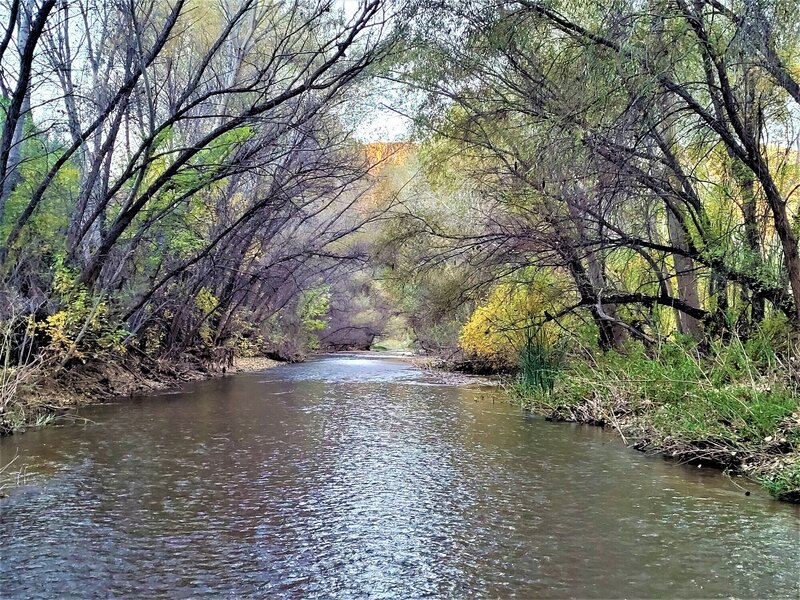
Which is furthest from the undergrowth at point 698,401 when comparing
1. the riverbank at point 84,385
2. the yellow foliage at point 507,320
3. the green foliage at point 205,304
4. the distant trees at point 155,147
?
the green foliage at point 205,304

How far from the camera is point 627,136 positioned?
757 cm

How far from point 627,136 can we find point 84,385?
9.18 meters

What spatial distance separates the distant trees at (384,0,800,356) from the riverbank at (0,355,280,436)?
623 centimetres

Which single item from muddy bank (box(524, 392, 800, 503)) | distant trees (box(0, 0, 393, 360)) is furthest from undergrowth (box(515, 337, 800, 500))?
distant trees (box(0, 0, 393, 360))

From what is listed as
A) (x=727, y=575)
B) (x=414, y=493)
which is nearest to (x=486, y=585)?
(x=727, y=575)

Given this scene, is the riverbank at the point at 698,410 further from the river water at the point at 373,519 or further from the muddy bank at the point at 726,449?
the river water at the point at 373,519

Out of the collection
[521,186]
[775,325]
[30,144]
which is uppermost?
[30,144]

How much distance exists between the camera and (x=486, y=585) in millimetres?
3449

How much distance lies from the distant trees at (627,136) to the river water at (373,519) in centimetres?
305

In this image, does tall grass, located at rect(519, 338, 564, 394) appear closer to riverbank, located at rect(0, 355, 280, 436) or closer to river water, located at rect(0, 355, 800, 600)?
river water, located at rect(0, 355, 800, 600)

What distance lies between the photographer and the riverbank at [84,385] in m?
8.00

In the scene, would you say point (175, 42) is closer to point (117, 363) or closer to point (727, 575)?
point (117, 363)

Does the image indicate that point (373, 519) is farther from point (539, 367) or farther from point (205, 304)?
point (205, 304)

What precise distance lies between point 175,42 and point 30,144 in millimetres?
3724
